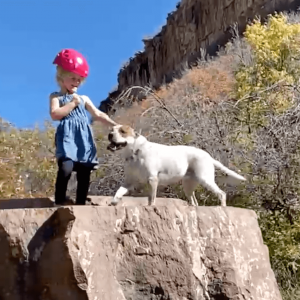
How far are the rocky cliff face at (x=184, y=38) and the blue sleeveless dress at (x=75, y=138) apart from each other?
1334 inches

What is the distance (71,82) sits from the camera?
183 inches

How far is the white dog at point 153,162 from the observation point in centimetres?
431

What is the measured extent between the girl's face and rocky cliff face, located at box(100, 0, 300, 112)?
3382 cm

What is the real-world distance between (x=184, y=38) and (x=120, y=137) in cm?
4280

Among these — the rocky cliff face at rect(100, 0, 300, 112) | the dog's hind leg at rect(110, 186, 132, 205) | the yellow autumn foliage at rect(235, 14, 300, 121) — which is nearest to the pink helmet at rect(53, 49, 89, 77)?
the dog's hind leg at rect(110, 186, 132, 205)

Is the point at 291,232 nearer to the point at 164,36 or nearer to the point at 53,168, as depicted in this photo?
the point at 53,168

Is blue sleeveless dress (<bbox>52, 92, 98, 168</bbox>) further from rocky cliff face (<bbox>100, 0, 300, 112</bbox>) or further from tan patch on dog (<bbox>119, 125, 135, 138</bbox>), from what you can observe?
rocky cliff face (<bbox>100, 0, 300, 112</bbox>)

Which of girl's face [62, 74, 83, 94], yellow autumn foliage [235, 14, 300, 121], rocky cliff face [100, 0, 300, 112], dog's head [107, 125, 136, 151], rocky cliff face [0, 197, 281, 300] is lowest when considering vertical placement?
rocky cliff face [0, 197, 281, 300]

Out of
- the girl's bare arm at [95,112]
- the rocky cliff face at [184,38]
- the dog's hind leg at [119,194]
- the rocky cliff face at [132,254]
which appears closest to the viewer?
the rocky cliff face at [132,254]

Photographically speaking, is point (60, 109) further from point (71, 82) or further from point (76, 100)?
point (71, 82)

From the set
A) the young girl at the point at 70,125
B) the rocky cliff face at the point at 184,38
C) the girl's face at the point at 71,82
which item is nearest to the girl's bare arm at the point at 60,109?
the young girl at the point at 70,125

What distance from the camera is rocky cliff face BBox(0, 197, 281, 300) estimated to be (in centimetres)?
381

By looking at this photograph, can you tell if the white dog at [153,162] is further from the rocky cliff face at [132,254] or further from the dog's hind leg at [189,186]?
the rocky cliff face at [132,254]

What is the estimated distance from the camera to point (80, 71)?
4.59 meters
